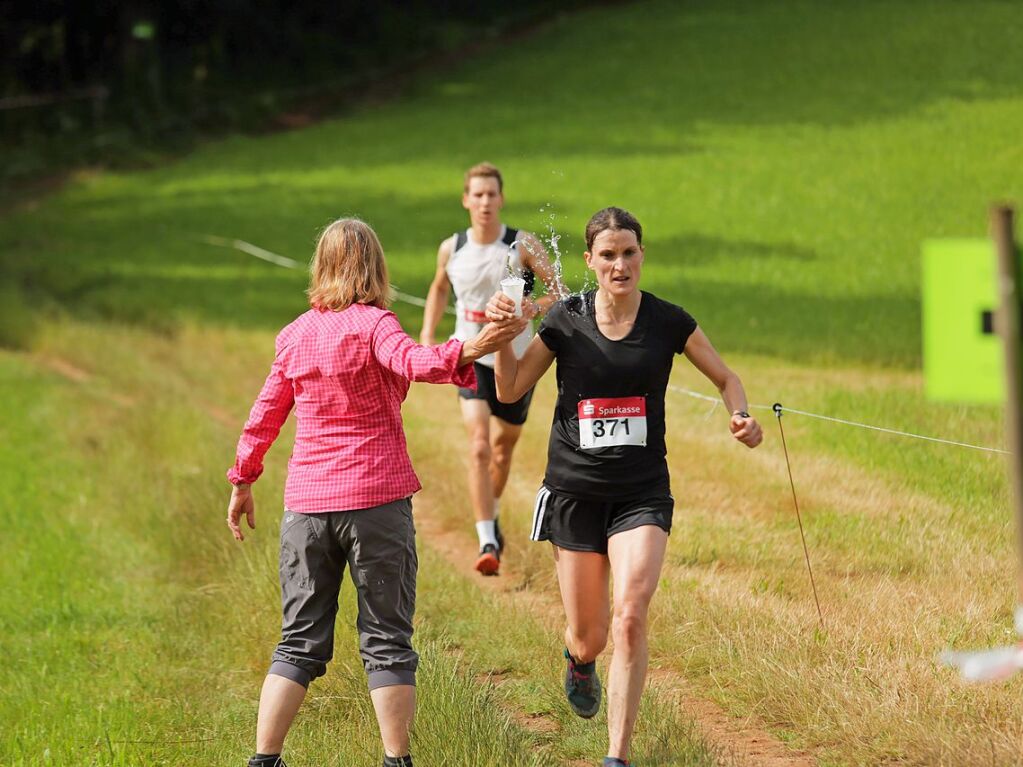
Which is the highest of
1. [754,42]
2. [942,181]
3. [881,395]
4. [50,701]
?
[754,42]

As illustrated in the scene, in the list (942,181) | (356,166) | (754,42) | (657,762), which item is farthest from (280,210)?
(657,762)

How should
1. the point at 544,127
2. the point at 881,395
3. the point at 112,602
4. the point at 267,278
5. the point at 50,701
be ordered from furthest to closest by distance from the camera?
the point at 544,127 < the point at 267,278 < the point at 881,395 < the point at 112,602 < the point at 50,701

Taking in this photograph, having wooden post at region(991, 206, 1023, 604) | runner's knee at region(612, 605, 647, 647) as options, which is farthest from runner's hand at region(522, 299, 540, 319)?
wooden post at region(991, 206, 1023, 604)

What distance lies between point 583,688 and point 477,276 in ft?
10.7

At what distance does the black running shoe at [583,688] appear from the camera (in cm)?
584

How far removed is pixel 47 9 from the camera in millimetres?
43312

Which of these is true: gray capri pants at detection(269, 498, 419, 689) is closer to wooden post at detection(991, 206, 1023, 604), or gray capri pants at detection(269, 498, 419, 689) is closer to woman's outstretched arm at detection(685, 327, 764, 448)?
woman's outstretched arm at detection(685, 327, 764, 448)

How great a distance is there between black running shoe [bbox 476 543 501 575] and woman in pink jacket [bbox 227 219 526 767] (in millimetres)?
3063

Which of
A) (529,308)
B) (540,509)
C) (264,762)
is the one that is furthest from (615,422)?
(264,762)

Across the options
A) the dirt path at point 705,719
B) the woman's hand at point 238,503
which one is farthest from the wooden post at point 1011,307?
the woman's hand at point 238,503

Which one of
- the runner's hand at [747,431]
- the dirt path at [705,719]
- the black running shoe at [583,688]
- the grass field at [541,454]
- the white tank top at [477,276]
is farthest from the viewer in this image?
the white tank top at [477,276]

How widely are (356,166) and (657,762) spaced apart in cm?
2841

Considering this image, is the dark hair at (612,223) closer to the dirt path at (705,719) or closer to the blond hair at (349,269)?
the blond hair at (349,269)

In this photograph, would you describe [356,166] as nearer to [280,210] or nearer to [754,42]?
[280,210]
